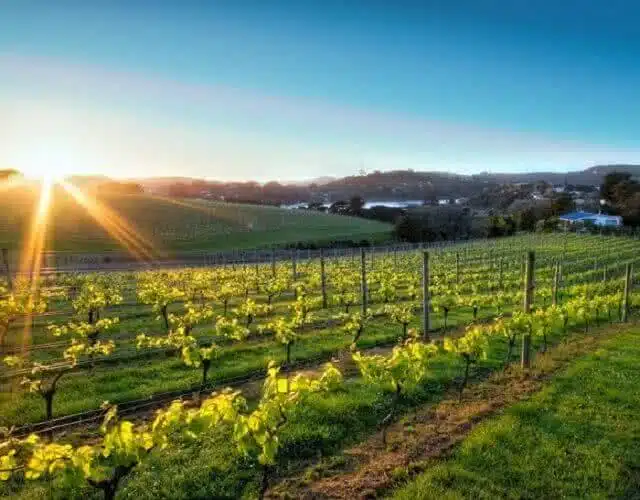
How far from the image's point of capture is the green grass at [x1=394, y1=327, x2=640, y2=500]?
287 inches

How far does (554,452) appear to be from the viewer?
829cm

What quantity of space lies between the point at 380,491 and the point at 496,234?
89.1 m

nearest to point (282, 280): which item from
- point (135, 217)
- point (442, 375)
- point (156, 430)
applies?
point (442, 375)

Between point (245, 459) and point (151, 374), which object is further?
point (151, 374)

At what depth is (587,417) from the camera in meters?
9.68

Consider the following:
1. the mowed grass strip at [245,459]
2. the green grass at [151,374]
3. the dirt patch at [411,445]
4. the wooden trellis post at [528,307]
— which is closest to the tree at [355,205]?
the green grass at [151,374]

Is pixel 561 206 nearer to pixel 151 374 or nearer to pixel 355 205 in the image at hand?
pixel 355 205

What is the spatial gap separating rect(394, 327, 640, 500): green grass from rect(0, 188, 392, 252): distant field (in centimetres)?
6323

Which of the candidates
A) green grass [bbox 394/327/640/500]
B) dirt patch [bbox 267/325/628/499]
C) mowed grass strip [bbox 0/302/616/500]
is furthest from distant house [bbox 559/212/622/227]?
mowed grass strip [bbox 0/302/616/500]

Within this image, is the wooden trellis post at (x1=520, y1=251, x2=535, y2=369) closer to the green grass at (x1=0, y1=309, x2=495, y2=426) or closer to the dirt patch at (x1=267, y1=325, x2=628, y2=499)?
the dirt patch at (x1=267, y1=325, x2=628, y2=499)

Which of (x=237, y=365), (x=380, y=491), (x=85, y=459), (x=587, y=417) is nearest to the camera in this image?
(x=85, y=459)

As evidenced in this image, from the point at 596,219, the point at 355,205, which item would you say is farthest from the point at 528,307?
the point at 355,205

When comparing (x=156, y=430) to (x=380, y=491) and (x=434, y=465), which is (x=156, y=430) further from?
(x=434, y=465)

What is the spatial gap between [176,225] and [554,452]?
7990 cm
